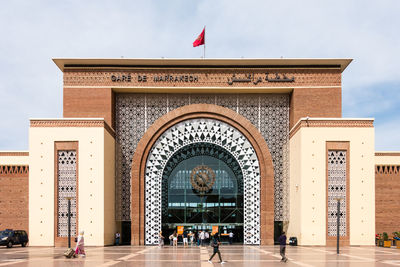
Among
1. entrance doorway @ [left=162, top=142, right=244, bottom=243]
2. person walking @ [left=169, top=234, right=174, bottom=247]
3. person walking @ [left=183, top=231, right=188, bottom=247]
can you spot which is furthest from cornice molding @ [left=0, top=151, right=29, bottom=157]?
person walking @ [left=183, top=231, right=188, bottom=247]

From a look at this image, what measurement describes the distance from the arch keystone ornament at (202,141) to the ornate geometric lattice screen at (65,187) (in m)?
3.25

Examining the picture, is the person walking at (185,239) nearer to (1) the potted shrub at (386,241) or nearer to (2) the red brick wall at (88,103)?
(2) the red brick wall at (88,103)

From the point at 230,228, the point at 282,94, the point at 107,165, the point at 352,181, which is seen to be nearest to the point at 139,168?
the point at 107,165

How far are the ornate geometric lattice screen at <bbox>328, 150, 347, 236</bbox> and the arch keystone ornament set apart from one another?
3180 mm

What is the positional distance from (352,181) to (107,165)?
1156 cm

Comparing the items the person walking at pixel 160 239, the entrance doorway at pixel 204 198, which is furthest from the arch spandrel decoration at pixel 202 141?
the person walking at pixel 160 239

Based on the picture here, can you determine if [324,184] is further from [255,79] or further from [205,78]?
[205,78]

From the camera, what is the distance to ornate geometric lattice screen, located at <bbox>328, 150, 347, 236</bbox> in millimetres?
22859

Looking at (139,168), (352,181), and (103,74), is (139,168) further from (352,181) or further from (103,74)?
(352,181)

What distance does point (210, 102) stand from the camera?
25938mm

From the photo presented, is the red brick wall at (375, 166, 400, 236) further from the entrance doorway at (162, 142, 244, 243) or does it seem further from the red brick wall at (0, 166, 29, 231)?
the red brick wall at (0, 166, 29, 231)

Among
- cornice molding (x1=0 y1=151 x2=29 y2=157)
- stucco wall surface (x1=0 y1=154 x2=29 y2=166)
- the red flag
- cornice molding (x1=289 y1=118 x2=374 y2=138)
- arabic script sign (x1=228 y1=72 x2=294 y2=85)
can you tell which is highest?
the red flag

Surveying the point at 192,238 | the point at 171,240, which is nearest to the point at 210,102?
the point at 192,238

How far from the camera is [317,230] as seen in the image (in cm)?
2264
